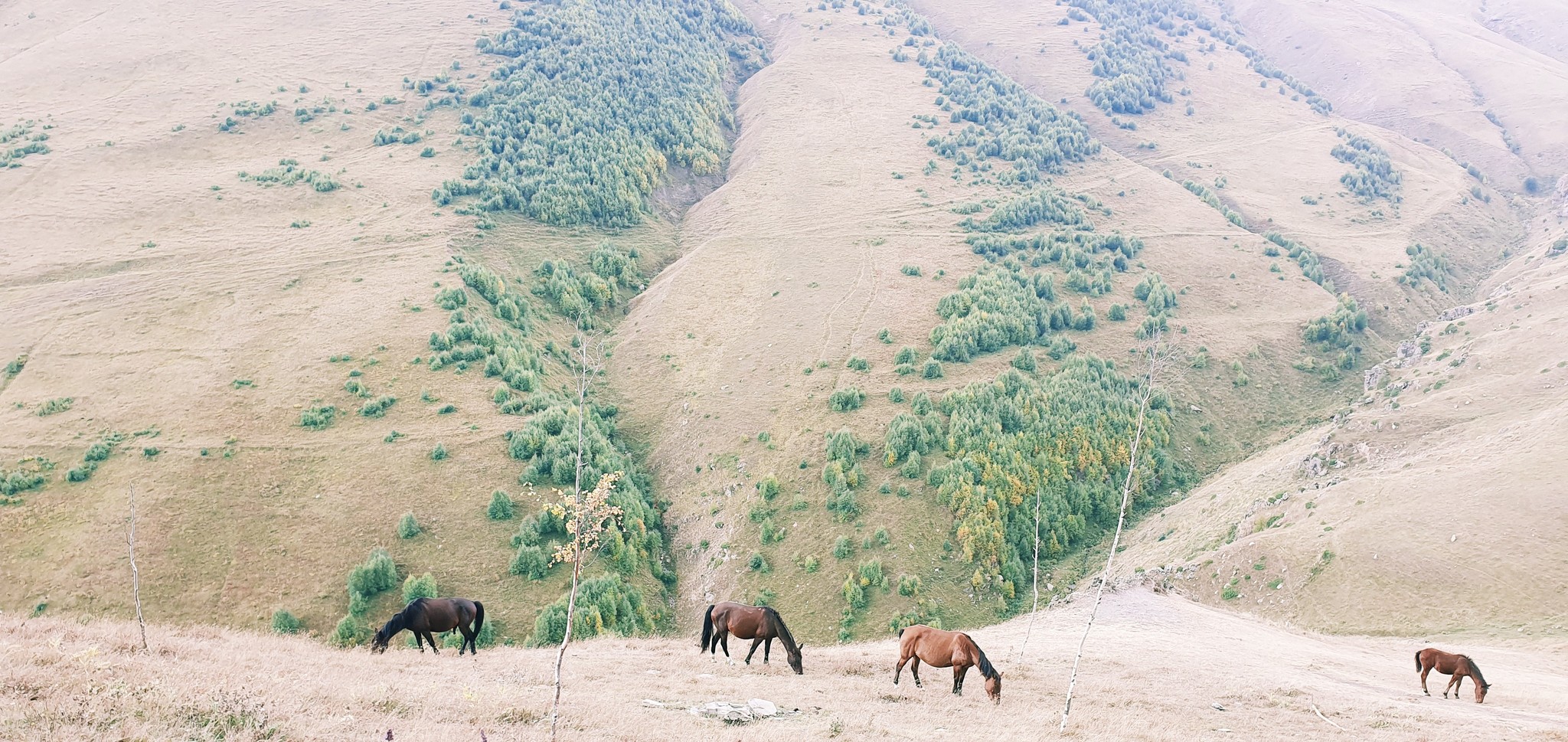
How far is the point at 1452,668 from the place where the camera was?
23.6m

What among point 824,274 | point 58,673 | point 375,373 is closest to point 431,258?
point 375,373

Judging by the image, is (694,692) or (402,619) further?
(402,619)

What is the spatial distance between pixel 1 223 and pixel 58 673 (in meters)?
82.8

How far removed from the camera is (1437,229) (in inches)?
3664

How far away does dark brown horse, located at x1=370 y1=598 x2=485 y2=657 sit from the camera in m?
21.7

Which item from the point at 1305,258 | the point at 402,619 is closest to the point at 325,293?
the point at 402,619

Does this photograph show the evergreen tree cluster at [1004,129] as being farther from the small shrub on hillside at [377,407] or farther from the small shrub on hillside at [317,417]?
the small shrub on hillside at [317,417]

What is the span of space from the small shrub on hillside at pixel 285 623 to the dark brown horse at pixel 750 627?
74.4ft

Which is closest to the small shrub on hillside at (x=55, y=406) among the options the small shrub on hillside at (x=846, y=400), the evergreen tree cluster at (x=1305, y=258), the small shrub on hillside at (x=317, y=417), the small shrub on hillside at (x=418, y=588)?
the small shrub on hillside at (x=317, y=417)

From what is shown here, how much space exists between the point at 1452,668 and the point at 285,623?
148 ft

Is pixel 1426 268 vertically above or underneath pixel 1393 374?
underneath

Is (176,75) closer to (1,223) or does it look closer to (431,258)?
(1,223)

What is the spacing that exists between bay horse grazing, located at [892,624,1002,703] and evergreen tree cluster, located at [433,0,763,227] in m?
72.9

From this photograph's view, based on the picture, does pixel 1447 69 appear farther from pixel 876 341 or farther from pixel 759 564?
pixel 759 564
